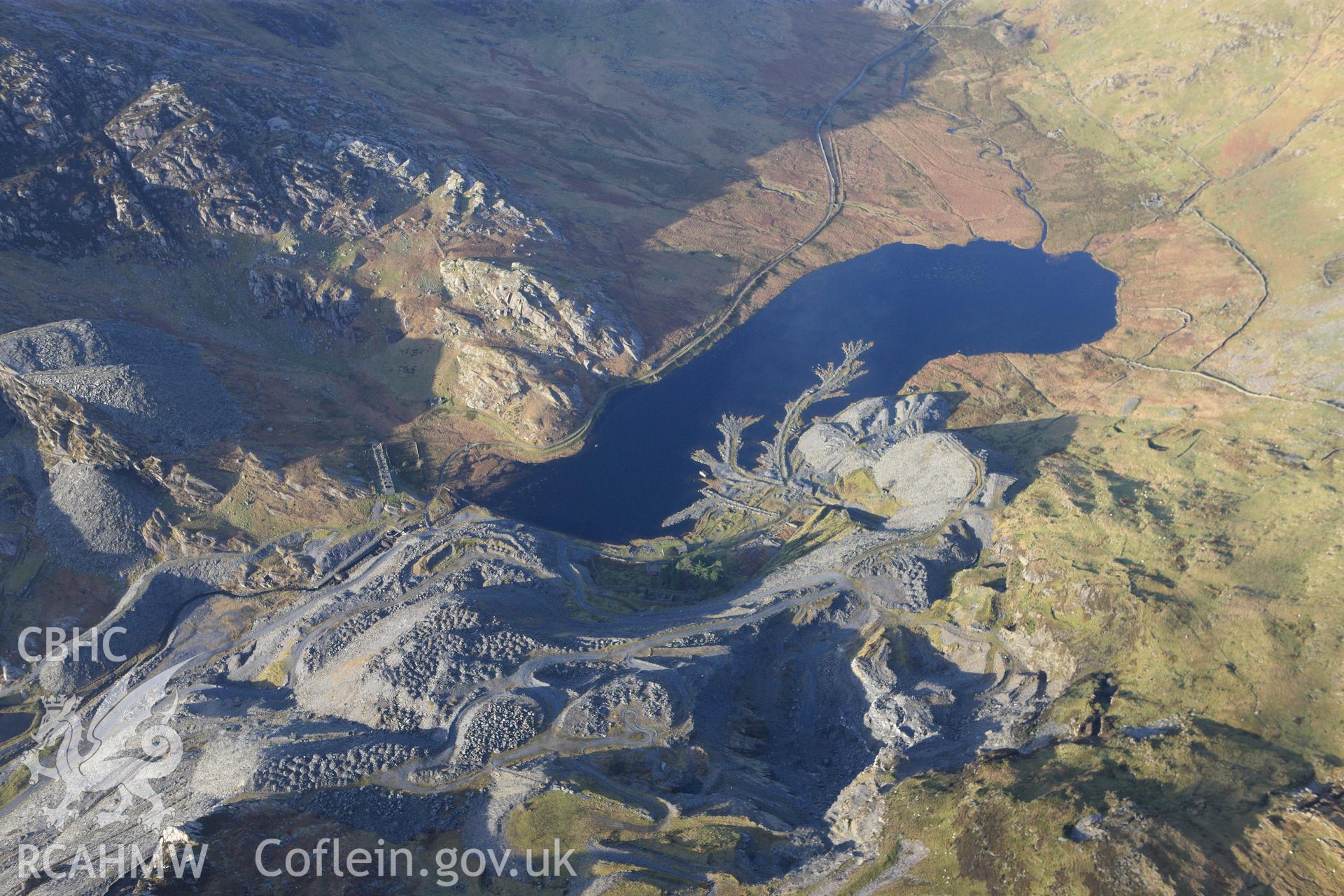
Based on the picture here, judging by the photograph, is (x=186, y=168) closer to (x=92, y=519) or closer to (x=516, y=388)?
(x=92, y=519)

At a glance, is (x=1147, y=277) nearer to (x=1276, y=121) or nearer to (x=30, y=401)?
(x=1276, y=121)

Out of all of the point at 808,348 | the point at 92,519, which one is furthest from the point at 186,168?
the point at 808,348

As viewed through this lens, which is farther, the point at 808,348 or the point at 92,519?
the point at 808,348

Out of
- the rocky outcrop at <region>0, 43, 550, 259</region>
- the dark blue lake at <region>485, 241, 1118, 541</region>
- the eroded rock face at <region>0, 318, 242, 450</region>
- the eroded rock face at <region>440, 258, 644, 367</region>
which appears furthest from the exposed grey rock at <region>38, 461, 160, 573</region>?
the eroded rock face at <region>440, 258, 644, 367</region>

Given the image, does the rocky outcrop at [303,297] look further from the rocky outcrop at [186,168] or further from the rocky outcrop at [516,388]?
the rocky outcrop at [516,388]

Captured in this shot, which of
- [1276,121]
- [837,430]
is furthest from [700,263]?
[1276,121]

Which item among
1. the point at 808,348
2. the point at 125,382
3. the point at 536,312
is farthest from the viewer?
the point at 808,348
